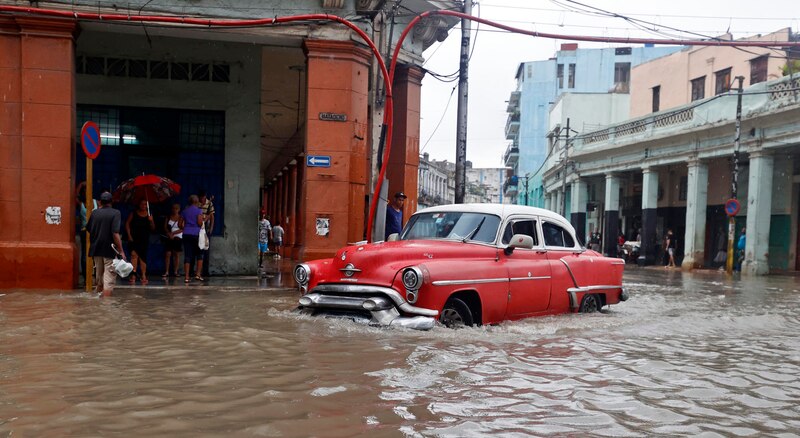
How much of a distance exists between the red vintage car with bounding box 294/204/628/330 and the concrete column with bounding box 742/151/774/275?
17866mm

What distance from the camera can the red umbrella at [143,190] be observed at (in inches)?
491

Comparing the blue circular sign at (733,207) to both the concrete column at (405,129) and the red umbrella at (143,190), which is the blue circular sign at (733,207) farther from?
the red umbrella at (143,190)

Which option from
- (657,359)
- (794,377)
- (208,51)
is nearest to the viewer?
(794,377)

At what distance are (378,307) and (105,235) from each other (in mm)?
4993

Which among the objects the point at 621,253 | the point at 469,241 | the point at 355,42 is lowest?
the point at 621,253

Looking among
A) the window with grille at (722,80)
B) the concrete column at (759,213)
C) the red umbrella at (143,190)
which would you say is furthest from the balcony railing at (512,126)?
the red umbrella at (143,190)

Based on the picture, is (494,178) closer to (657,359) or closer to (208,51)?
(208,51)

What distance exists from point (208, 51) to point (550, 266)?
373 inches

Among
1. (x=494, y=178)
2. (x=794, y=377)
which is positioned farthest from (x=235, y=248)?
(x=494, y=178)

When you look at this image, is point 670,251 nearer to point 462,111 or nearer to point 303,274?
point 462,111

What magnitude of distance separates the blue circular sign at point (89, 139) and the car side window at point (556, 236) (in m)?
6.79

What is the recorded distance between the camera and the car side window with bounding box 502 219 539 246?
788 cm

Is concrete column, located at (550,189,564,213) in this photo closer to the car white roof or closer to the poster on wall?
the poster on wall

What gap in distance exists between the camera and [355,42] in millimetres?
12148
